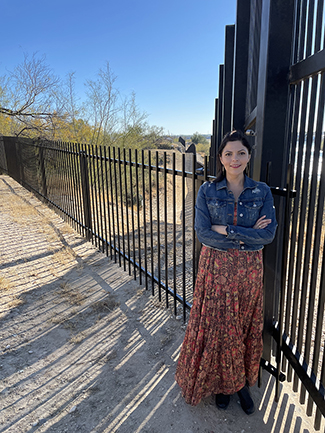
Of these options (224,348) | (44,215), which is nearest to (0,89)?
(44,215)

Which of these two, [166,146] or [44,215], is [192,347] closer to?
[44,215]

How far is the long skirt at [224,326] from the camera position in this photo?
2.08 m

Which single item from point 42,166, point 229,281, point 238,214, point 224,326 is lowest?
point 224,326

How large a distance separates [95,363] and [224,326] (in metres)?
1.36

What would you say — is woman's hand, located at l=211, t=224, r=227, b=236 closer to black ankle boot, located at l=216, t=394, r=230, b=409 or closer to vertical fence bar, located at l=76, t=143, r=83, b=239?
black ankle boot, located at l=216, t=394, r=230, b=409

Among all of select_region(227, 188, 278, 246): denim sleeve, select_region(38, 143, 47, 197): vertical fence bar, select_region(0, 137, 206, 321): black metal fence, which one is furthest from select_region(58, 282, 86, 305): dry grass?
select_region(38, 143, 47, 197): vertical fence bar

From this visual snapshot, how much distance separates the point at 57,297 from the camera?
13.0 feet

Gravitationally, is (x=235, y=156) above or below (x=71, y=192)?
above

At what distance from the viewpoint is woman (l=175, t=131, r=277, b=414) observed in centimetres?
205

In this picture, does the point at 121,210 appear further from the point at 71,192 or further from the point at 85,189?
the point at 71,192

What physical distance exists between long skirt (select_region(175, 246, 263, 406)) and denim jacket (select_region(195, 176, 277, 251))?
85 millimetres

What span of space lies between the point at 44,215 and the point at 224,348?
6787 mm

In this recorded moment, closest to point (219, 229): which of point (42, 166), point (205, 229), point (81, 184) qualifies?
point (205, 229)

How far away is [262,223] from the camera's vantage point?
2020 mm
